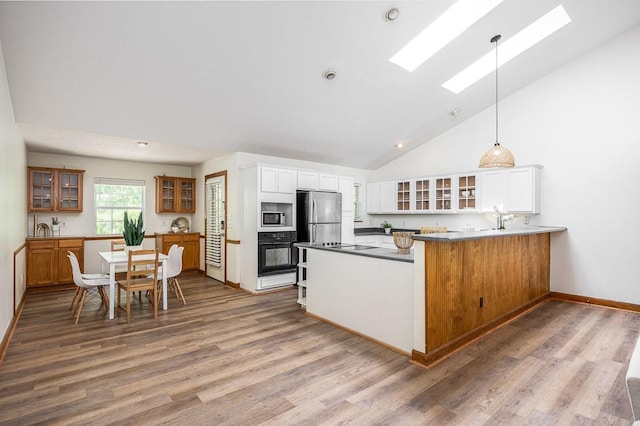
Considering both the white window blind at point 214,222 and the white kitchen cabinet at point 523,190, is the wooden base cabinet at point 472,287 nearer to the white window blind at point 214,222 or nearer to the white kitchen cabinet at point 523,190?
the white kitchen cabinet at point 523,190

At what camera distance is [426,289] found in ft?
9.12

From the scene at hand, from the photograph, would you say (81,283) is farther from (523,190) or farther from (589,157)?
(589,157)

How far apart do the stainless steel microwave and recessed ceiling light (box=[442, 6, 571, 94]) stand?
3252 millimetres

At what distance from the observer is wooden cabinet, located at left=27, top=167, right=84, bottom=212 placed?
577 centimetres

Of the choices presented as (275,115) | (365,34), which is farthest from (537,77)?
(275,115)

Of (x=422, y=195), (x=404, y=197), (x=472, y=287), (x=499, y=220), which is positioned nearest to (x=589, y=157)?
(x=499, y=220)

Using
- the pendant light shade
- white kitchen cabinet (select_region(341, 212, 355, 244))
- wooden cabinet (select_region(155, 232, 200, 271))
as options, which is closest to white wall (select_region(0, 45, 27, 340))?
wooden cabinet (select_region(155, 232, 200, 271))

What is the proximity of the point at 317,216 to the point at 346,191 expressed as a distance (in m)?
1.03

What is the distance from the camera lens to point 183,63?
3.45 metres

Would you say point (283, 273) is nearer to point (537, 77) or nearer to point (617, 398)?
point (617, 398)

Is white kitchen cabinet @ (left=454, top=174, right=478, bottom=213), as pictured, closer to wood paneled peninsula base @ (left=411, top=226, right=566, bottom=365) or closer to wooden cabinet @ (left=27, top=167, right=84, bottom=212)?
wood paneled peninsula base @ (left=411, top=226, right=566, bottom=365)

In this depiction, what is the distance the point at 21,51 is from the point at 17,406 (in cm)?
294

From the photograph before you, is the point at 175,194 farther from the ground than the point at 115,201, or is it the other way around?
the point at 175,194

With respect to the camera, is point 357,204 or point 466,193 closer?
point 466,193
